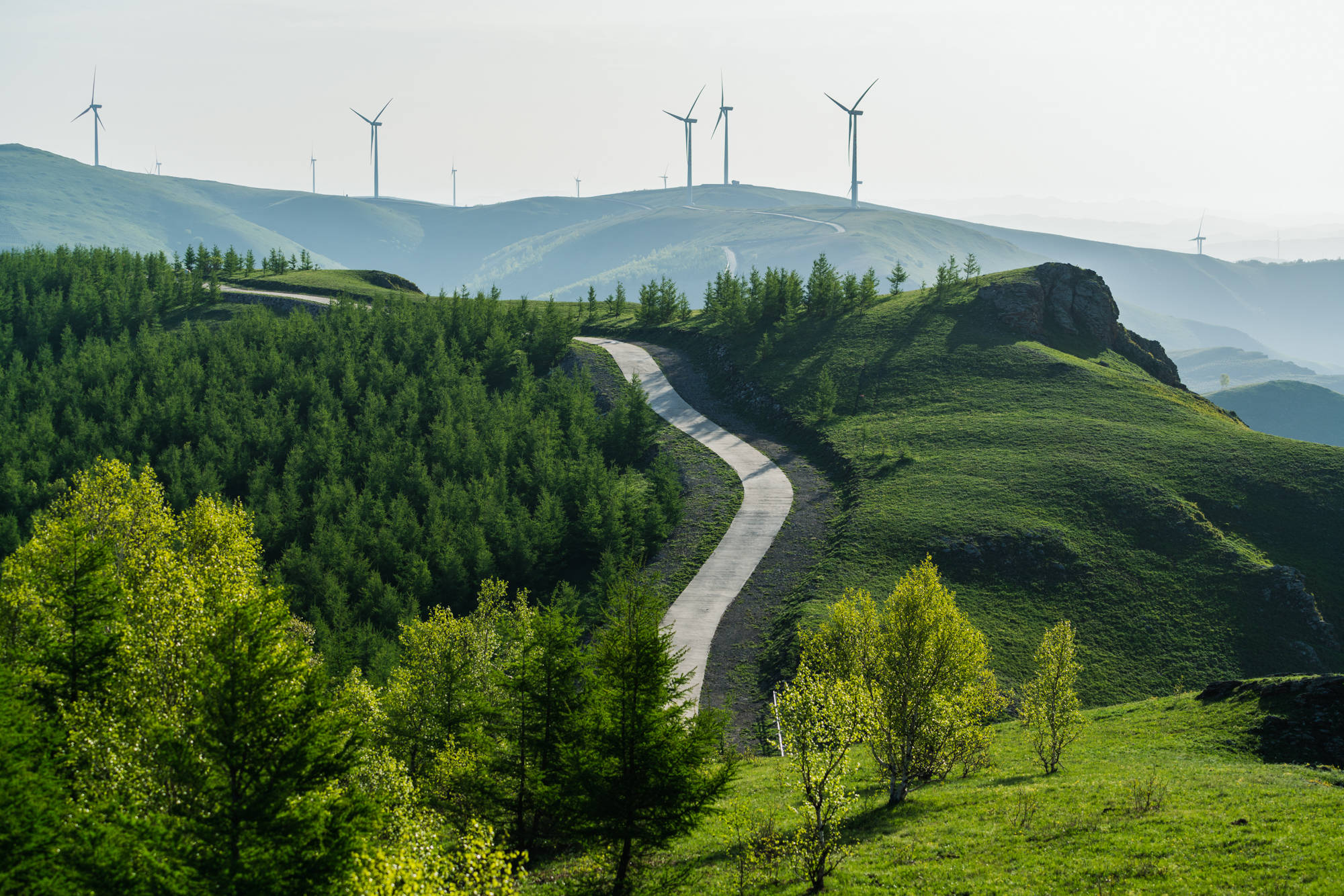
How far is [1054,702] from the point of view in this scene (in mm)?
36250

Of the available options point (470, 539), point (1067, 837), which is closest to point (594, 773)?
point (1067, 837)

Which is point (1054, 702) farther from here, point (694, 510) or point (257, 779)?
point (694, 510)

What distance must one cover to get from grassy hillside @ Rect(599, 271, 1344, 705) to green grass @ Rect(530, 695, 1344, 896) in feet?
55.6

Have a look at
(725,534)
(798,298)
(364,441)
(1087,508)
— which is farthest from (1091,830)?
(798,298)

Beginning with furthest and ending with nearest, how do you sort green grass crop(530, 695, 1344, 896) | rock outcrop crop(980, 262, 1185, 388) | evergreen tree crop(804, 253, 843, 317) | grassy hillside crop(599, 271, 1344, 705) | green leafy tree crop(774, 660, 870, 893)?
evergreen tree crop(804, 253, 843, 317) → rock outcrop crop(980, 262, 1185, 388) → grassy hillside crop(599, 271, 1344, 705) → green leafy tree crop(774, 660, 870, 893) → green grass crop(530, 695, 1344, 896)

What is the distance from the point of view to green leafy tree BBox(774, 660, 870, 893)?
24.9 metres

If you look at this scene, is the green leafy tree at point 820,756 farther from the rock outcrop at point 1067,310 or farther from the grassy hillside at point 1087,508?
the rock outcrop at point 1067,310

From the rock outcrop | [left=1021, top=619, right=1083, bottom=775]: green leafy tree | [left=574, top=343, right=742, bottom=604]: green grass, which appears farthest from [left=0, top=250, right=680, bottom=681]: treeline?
the rock outcrop

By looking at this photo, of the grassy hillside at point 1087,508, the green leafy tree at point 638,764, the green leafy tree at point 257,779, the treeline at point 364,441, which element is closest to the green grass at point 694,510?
the treeline at point 364,441

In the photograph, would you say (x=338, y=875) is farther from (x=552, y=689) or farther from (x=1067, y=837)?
(x=1067, y=837)

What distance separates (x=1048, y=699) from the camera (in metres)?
36.3

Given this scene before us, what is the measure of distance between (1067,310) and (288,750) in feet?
328

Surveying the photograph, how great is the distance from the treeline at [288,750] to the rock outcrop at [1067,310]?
267 feet

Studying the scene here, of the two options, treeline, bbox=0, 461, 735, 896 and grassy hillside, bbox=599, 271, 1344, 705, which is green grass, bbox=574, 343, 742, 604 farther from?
treeline, bbox=0, 461, 735, 896
